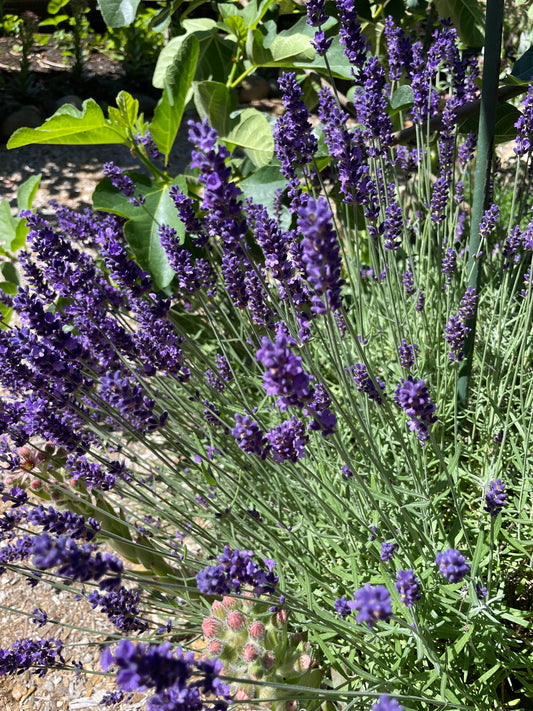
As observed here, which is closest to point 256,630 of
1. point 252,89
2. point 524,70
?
point 524,70

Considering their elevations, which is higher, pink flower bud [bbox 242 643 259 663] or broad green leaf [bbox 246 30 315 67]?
broad green leaf [bbox 246 30 315 67]

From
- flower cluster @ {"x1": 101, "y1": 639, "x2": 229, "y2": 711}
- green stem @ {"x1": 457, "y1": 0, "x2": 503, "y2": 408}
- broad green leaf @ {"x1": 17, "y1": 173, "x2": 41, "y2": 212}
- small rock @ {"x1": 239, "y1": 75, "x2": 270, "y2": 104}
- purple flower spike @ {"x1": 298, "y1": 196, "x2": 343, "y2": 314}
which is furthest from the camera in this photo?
small rock @ {"x1": 239, "y1": 75, "x2": 270, "y2": 104}

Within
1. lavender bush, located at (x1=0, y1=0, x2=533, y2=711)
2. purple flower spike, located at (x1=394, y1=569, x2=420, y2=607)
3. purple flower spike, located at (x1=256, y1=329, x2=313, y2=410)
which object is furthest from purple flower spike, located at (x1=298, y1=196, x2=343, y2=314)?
purple flower spike, located at (x1=394, y1=569, x2=420, y2=607)

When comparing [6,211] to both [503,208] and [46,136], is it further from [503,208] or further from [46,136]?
[503,208]

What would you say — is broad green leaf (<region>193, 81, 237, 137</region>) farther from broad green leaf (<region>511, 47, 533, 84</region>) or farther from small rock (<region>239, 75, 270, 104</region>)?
small rock (<region>239, 75, 270, 104</region>)

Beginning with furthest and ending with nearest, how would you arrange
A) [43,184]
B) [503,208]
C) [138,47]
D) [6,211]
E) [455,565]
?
[138,47], [43,184], [503,208], [6,211], [455,565]

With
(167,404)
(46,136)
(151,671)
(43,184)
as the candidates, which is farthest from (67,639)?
(43,184)

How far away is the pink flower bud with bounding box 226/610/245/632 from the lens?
1674 mm

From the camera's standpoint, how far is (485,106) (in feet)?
6.31

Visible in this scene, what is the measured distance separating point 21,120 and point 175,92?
5038 millimetres

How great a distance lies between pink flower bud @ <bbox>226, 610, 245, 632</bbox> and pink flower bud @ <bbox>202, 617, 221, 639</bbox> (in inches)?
1.3

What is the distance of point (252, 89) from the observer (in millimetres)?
7820

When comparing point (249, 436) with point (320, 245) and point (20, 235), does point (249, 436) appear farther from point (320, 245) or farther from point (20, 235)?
point (20, 235)

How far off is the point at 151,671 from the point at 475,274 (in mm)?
1756
